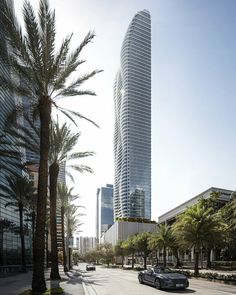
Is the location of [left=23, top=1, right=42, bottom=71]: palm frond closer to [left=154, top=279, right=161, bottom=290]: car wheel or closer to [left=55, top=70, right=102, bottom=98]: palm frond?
[left=55, top=70, right=102, bottom=98]: palm frond

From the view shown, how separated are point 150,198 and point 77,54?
174m

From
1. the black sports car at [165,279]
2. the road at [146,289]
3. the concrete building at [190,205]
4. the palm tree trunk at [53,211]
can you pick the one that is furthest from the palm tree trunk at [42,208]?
the concrete building at [190,205]

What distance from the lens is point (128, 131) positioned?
17450cm

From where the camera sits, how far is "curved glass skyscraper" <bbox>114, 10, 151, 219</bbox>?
568ft

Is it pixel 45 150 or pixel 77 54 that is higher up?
pixel 77 54

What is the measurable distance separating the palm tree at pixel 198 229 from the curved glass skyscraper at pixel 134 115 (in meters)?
137

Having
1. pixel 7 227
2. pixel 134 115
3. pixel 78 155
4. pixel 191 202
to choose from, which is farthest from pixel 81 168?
pixel 134 115

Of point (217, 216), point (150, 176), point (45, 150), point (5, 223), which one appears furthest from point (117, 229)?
point (45, 150)

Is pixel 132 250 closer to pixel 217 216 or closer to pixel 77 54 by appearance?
pixel 217 216

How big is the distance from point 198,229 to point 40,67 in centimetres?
2076

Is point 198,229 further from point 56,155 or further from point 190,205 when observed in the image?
point 190,205

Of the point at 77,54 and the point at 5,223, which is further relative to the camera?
the point at 5,223

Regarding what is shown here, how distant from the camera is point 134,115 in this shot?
569ft

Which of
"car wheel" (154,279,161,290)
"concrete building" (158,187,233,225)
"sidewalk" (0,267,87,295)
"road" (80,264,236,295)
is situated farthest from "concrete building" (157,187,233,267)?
"car wheel" (154,279,161,290)
